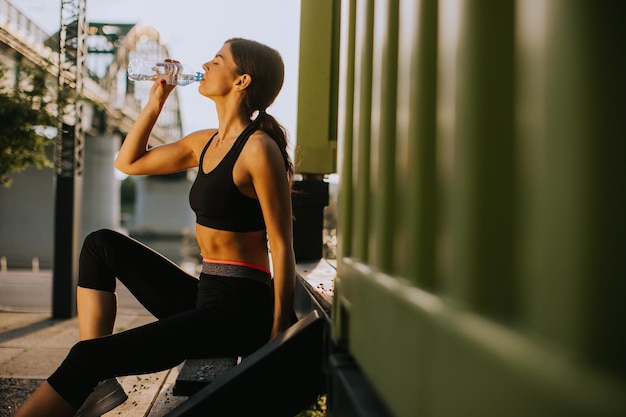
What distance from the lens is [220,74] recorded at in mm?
2369

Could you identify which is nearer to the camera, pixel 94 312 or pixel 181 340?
pixel 181 340

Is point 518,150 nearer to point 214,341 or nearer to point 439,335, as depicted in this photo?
point 439,335

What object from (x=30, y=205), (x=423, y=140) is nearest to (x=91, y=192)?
(x=30, y=205)

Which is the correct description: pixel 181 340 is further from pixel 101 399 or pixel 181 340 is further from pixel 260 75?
pixel 260 75

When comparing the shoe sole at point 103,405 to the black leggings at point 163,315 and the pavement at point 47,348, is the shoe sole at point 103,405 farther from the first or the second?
the pavement at point 47,348

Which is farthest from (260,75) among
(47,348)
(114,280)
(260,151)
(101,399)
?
(47,348)

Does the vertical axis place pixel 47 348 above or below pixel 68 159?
below

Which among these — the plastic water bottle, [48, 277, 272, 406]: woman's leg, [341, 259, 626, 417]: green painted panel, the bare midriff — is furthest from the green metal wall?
the plastic water bottle

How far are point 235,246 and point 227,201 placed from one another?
16 centimetres

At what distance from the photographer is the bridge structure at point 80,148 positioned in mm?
8242

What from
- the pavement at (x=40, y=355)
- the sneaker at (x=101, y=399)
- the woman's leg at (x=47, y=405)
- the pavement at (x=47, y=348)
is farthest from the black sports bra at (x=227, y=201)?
the pavement at (x=40, y=355)

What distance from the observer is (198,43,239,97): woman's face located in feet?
7.77

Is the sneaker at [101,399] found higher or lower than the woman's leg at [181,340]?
lower

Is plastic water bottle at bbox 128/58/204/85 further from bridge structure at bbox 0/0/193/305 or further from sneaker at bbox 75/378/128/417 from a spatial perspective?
bridge structure at bbox 0/0/193/305
